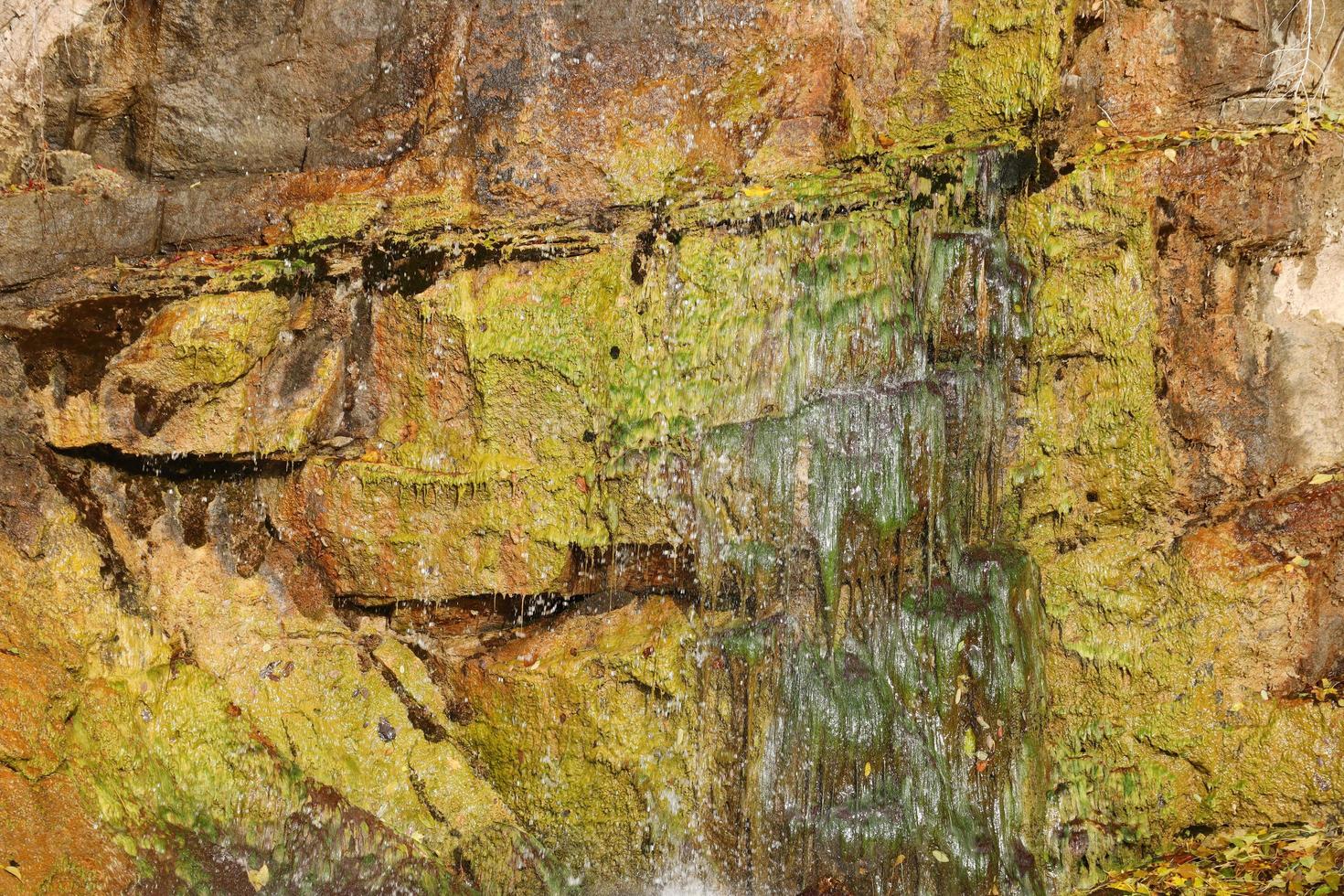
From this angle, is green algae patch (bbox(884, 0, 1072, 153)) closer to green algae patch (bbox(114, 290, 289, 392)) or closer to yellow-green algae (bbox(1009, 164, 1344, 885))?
yellow-green algae (bbox(1009, 164, 1344, 885))

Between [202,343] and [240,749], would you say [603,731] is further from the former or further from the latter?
[202,343]

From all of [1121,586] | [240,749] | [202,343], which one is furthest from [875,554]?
[202,343]

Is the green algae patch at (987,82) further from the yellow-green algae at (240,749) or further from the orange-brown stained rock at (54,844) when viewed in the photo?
the orange-brown stained rock at (54,844)

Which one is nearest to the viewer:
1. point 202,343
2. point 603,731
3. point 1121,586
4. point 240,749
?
point 1121,586

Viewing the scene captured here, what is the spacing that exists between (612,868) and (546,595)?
1.30 m

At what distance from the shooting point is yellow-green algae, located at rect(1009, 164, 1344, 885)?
426 cm

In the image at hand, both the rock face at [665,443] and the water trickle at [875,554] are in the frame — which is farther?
the water trickle at [875,554]

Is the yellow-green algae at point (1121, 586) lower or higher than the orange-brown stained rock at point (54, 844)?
higher

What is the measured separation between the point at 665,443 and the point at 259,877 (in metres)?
2.82

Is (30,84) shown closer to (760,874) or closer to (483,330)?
(483,330)

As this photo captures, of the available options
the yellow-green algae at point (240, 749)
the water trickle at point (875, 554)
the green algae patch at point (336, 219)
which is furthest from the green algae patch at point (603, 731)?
the green algae patch at point (336, 219)

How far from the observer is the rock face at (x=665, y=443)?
14.1ft

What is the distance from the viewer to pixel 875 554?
450 cm

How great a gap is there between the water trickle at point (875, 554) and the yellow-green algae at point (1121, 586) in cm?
18
